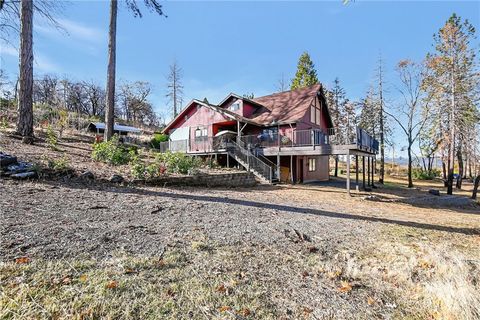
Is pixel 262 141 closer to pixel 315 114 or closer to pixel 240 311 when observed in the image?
pixel 315 114

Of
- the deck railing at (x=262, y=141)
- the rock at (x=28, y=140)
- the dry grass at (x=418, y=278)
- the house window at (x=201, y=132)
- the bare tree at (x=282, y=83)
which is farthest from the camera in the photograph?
the bare tree at (x=282, y=83)

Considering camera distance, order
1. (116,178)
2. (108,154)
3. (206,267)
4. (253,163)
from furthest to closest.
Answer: (253,163), (108,154), (116,178), (206,267)

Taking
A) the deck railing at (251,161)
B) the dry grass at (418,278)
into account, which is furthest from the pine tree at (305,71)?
the dry grass at (418,278)

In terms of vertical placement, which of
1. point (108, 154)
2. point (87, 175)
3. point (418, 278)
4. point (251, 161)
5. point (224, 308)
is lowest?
point (418, 278)

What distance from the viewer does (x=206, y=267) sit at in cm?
291

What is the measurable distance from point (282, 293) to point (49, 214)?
3.89 metres

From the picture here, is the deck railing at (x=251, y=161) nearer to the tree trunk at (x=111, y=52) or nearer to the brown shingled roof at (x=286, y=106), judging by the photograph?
the brown shingled roof at (x=286, y=106)

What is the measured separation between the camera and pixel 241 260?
321 cm

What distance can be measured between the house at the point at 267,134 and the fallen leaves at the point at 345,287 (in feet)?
38.1

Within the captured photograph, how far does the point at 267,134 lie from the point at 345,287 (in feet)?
53.6

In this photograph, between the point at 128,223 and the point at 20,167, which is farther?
the point at 20,167

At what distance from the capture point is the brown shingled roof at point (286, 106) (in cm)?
1870

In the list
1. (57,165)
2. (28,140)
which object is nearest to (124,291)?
(57,165)

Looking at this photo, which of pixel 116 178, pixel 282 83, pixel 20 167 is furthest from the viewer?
pixel 282 83
